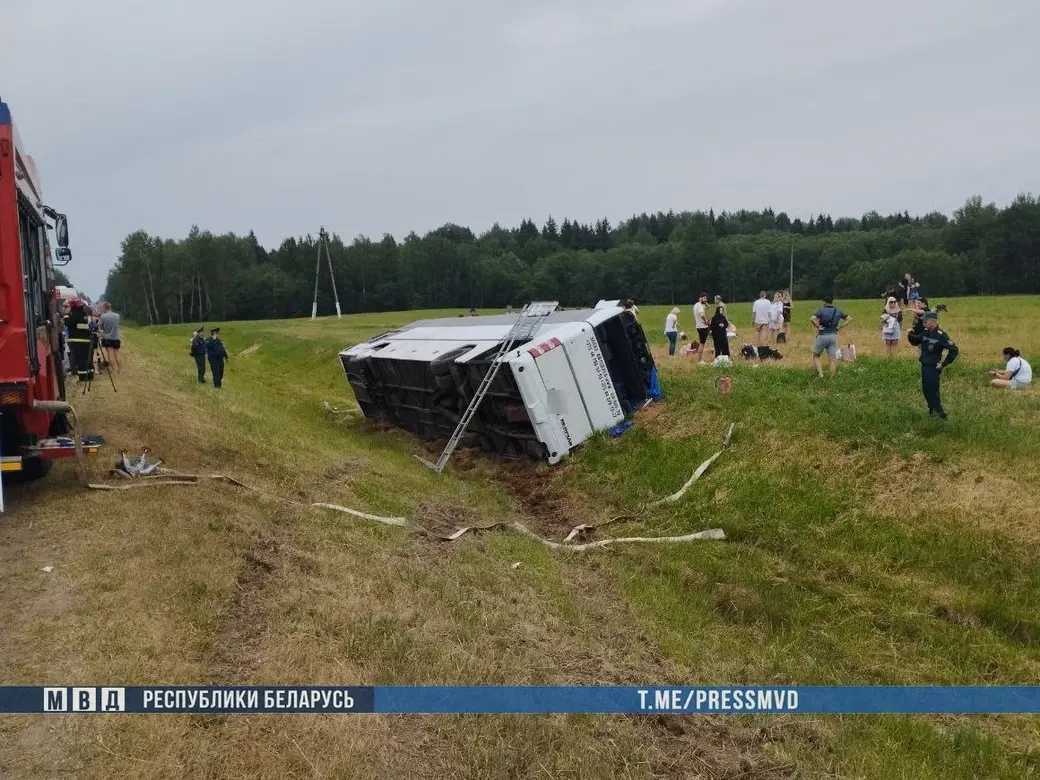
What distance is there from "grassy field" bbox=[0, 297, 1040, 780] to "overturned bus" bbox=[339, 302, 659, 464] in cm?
56

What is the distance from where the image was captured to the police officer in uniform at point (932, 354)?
9898 millimetres

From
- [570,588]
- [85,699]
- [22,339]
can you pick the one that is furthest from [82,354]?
[85,699]

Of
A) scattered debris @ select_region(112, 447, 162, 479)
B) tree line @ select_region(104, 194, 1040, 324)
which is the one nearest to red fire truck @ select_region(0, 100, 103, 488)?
scattered debris @ select_region(112, 447, 162, 479)

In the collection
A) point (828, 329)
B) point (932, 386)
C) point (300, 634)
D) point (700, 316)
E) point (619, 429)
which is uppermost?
point (700, 316)

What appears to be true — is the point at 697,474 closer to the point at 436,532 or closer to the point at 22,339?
the point at 436,532

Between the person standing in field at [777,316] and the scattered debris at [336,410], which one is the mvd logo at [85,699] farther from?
the person standing in field at [777,316]

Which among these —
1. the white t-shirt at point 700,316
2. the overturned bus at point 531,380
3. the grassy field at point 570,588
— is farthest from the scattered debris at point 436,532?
the white t-shirt at point 700,316

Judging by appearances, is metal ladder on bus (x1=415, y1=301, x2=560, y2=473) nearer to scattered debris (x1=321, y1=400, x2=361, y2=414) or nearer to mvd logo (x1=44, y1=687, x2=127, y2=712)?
scattered debris (x1=321, y1=400, x2=361, y2=414)

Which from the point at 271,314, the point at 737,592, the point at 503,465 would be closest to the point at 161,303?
the point at 271,314

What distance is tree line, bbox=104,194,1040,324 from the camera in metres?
78.4

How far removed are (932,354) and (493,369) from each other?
5.92 meters

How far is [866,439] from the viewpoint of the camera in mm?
10078

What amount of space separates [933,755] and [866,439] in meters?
5.21

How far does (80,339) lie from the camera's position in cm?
1215
